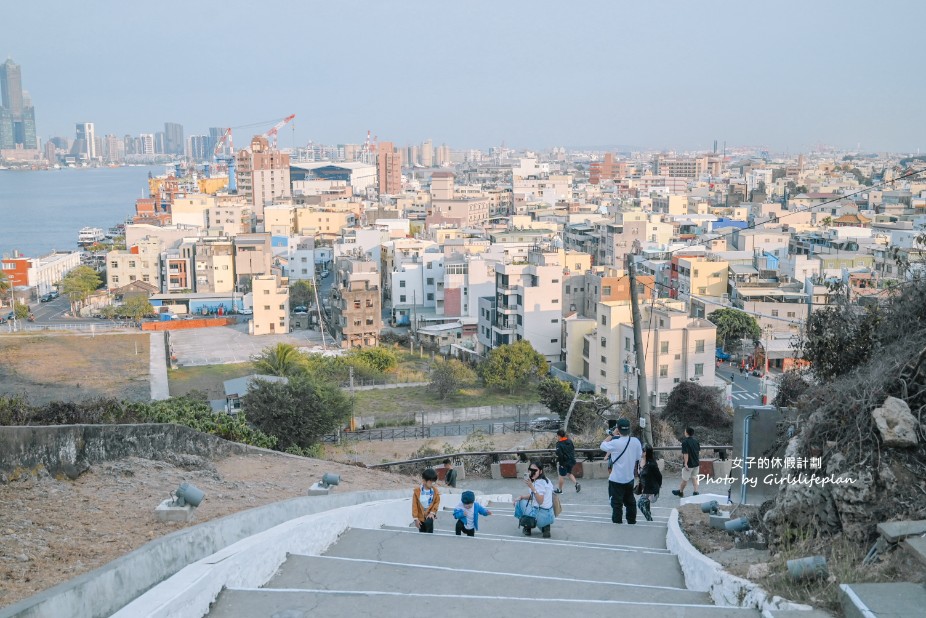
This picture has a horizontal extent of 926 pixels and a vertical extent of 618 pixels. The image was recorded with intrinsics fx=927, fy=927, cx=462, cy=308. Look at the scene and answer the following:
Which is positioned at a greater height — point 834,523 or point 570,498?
point 834,523

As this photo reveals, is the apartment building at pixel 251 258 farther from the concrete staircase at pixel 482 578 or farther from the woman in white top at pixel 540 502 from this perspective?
the concrete staircase at pixel 482 578

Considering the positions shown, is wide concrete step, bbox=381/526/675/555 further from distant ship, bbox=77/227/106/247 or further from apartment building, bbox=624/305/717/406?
distant ship, bbox=77/227/106/247

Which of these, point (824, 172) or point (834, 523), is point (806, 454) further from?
point (824, 172)

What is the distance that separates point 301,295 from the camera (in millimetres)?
41656

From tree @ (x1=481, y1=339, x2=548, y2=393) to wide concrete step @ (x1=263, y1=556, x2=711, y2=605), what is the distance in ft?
66.5

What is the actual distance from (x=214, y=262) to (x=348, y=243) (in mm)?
7112

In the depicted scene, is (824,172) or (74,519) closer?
(74,519)

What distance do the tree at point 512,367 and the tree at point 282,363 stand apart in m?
5.00

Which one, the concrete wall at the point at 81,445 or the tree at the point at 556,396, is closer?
the concrete wall at the point at 81,445

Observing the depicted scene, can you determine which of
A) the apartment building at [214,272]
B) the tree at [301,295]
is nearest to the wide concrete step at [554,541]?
the tree at [301,295]

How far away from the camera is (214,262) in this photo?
4434cm

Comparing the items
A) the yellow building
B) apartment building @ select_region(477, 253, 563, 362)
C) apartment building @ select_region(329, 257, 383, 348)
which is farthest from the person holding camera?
the yellow building

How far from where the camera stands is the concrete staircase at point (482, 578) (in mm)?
3388


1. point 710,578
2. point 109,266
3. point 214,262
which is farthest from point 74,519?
point 109,266
